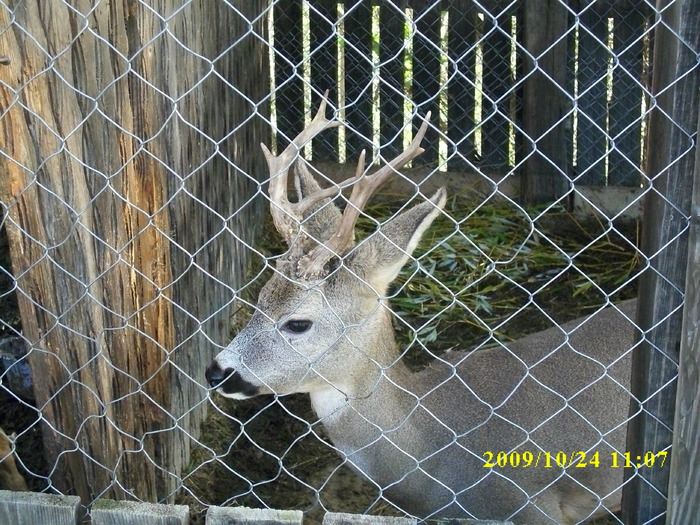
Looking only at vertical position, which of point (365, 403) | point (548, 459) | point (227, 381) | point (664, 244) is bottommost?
point (548, 459)

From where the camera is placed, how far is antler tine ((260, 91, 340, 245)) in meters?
A: 3.40

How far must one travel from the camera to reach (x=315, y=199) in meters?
3.35

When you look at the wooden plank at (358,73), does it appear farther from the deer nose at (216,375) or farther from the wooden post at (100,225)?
the deer nose at (216,375)

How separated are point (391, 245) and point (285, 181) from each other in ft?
1.57

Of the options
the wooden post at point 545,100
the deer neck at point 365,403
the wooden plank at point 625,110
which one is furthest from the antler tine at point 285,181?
the wooden plank at point 625,110

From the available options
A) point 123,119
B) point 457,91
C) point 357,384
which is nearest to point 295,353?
point 357,384

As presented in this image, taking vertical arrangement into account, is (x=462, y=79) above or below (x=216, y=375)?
above

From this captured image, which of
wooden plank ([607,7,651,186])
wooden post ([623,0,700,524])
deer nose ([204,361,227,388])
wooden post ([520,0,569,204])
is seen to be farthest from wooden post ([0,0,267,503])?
wooden plank ([607,7,651,186])

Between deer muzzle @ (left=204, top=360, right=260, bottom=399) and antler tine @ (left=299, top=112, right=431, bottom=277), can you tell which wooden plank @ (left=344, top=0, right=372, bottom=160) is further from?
deer muzzle @ (left=204, top=360, right=260, bottom=399)

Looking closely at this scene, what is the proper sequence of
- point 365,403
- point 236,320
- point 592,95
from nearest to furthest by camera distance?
point 365,403 < point 236,320 < point 592,95

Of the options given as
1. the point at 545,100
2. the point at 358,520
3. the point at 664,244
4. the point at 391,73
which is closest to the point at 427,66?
the point at 391,73

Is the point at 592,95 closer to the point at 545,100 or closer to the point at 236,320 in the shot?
the point at 545,100

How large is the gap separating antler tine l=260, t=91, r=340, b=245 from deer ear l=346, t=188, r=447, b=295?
0.88 feet

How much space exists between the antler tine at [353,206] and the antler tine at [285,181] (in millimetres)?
136
